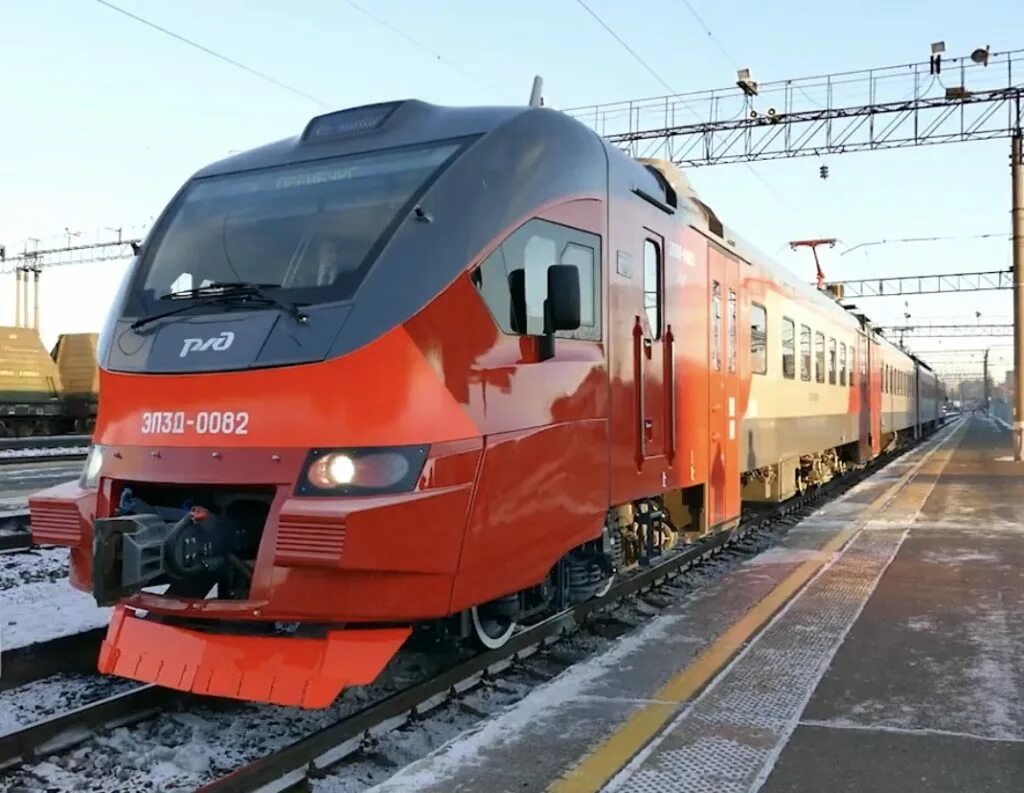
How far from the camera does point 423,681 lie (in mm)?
5113

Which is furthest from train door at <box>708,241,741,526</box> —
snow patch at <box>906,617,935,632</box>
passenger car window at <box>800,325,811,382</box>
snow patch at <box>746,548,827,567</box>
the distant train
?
the distant train

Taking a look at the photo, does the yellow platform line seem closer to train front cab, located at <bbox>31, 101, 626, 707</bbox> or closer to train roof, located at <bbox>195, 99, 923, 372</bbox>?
train front cab, located at <bbox>31, 101, 626, 707</bbox>

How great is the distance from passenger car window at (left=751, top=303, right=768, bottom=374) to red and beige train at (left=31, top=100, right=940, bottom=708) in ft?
13.0

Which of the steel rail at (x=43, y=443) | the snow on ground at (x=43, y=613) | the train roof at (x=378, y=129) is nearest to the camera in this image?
the train roof at (x=378, y=129)

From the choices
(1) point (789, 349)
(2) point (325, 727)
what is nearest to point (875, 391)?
(1) point (789, 349)

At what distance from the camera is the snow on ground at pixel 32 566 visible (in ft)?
25.2

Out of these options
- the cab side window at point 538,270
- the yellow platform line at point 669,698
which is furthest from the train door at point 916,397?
the cab side window at point 538,270

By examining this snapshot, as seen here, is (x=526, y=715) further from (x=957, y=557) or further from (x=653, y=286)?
(x=957, y=557)

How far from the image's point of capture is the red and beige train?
163 inches

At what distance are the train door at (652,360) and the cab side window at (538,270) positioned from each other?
730 mm

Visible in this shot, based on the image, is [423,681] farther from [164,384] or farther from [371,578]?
[164,384]

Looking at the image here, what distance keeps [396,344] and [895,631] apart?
4.00m

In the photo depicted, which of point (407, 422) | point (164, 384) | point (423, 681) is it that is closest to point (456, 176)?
point (407, 422)

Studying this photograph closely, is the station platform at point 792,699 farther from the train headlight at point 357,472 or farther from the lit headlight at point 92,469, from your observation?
the lit headlight at point 92,469
